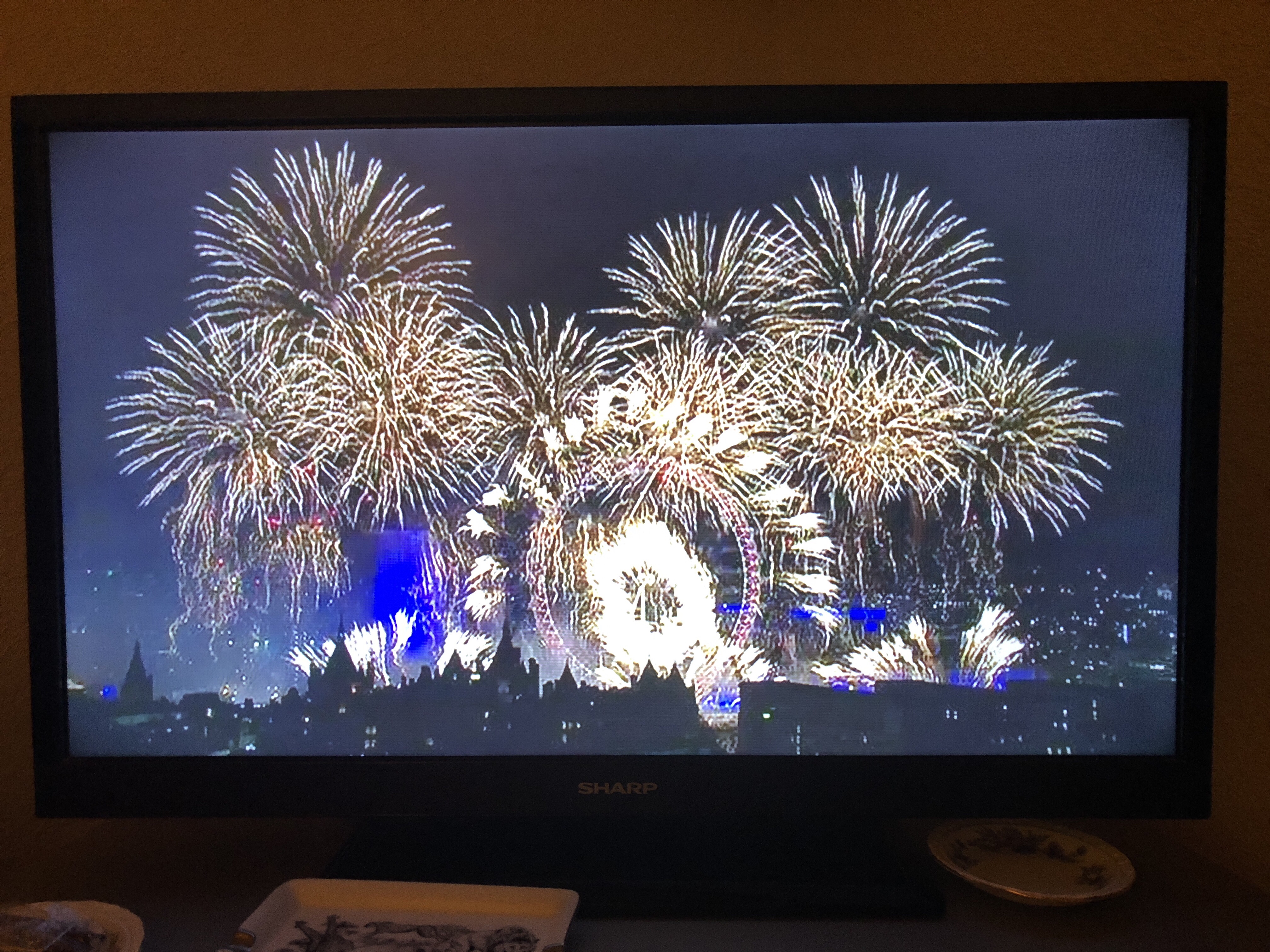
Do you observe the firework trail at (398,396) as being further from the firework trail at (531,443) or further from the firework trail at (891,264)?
the firework trail at (891,264)

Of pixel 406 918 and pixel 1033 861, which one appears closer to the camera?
pixel 406 918

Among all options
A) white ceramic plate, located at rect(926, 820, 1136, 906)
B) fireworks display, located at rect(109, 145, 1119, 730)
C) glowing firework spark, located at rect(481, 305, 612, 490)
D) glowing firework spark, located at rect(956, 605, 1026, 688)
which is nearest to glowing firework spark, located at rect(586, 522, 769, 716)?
fireworks display, located at rect(109, 145, 1119, 730)

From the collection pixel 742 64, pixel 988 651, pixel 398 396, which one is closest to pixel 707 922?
pixel 988 651

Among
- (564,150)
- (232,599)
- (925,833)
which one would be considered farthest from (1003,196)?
(232,599)

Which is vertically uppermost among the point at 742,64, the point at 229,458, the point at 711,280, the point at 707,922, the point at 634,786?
the point at 742,64

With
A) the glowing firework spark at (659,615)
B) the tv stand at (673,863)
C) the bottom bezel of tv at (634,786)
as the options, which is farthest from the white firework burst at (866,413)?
Result: the tv stand at (673,863)

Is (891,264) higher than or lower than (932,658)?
higher

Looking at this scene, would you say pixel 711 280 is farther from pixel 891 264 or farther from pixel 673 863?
pixel 673 863
